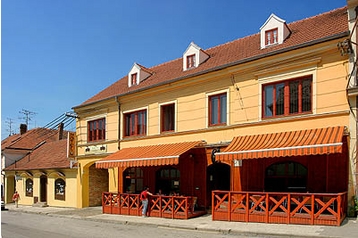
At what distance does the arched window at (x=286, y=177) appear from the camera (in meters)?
13.8

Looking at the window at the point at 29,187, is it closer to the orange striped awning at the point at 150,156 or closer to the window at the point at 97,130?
the window at the point at 97,130

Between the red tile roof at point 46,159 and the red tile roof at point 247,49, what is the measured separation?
19.7 feet

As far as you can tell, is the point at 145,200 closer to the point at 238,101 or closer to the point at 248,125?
the point at 248,125

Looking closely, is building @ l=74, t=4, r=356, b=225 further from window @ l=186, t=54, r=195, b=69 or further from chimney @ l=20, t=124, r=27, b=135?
chimney @ l=20, t=124, r=27, b=135

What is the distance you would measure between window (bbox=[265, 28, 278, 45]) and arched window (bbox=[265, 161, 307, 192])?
5661 mm

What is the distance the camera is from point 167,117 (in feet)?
62.7

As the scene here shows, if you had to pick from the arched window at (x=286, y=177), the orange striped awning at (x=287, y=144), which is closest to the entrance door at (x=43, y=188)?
the orange striped awning at (x=287, y=144)

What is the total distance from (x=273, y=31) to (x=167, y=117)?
6967mm

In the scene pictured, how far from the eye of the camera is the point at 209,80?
16953 mm

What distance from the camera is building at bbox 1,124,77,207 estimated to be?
25.4 meters

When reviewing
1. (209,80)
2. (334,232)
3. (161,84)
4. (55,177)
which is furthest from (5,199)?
(334,232)

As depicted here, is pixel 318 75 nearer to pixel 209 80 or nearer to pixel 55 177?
pixel 209 80

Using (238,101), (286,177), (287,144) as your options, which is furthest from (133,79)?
(287,144)

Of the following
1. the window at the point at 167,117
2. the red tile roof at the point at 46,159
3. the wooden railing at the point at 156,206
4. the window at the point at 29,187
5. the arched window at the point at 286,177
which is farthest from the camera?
the window at the point at 29,187
